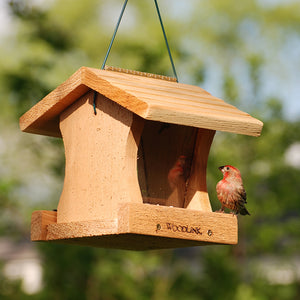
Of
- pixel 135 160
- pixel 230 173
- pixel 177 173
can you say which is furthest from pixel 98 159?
pixel 230 173

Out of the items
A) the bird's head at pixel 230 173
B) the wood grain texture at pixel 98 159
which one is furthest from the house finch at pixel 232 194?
the wood grain texture at pixel 98 159

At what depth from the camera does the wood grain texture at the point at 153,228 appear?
302cm

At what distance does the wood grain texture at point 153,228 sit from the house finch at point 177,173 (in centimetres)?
36

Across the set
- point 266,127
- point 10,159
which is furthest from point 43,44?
point 266,127

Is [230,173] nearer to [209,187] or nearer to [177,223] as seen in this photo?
[177,223]

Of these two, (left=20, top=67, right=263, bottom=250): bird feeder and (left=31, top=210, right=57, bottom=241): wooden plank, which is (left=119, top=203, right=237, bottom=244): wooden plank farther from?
(left=31, top=210, right=57, bottom=241): wooden plank

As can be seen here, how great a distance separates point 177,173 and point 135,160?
365mm

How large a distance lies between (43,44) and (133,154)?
24.3 ft

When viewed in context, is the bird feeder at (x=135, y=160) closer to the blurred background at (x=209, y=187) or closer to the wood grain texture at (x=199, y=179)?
the wood grain texture at (x=199, y=179)

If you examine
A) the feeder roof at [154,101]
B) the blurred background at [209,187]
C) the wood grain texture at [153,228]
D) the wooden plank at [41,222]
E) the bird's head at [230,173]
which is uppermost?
the blurred background at [209,187]

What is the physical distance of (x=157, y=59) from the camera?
9.40 m

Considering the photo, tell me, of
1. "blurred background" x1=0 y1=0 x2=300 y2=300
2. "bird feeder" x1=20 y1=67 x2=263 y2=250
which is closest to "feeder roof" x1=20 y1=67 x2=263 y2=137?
"bird feeder" x1=20 y1=67 x2=263 y2=250

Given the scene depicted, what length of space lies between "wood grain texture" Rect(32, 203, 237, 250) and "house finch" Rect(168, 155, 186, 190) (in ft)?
1.17

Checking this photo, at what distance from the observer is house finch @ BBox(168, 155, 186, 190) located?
3.57 m
